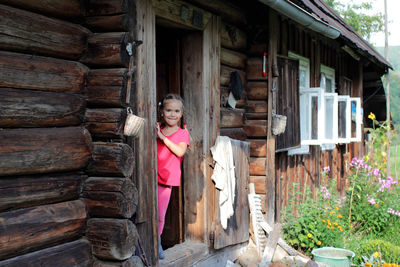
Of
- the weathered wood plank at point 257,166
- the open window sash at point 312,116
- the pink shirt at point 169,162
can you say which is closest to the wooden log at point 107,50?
the pink shirt at point 169,162

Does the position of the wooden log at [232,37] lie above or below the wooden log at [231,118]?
above

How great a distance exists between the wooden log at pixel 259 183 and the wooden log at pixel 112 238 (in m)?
3.04

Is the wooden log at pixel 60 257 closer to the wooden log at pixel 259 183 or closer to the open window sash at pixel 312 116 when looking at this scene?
the wooden log at pixel 259 183

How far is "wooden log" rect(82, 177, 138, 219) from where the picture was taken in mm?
3037

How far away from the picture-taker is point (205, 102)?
4.68m

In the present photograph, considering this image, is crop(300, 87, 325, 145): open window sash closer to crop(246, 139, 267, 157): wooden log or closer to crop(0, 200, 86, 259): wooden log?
crop(246, 139, 267, 157): wooden log

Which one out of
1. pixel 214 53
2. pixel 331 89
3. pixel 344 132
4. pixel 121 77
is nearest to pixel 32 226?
pixel 121 77

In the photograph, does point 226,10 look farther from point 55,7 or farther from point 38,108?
point 38,108

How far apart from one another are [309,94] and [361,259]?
9.23 ft

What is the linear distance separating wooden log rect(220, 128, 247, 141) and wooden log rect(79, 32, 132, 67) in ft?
7.53

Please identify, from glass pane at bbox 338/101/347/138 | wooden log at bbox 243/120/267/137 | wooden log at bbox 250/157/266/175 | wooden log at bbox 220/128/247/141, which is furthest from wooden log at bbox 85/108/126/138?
glass pane at bbox 338/101/347/138

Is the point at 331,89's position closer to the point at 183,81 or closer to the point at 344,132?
the point at 344,132

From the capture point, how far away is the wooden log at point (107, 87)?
3068 millimetres

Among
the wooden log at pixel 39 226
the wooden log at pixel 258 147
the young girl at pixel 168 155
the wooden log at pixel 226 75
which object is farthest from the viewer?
the wooden log at pixel 258 147
